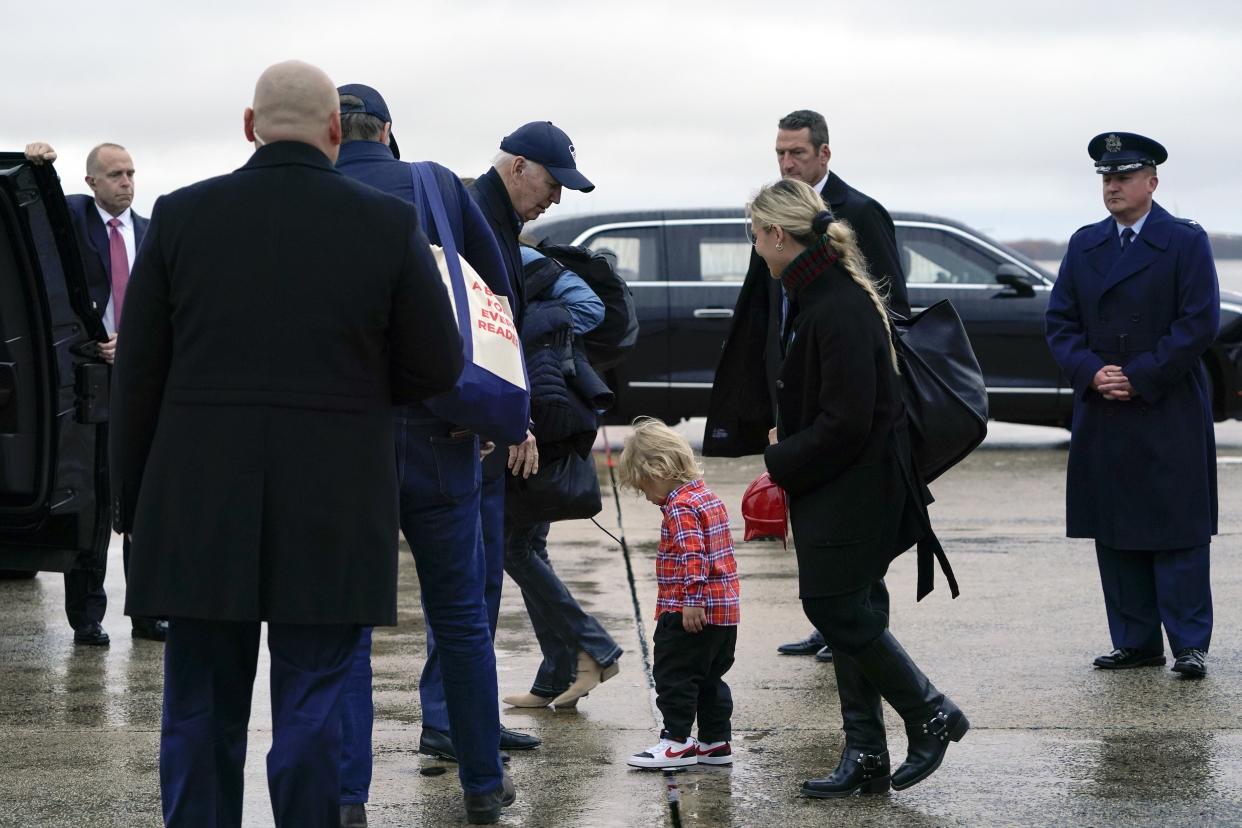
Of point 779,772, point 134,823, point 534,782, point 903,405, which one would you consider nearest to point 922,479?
point 903,405

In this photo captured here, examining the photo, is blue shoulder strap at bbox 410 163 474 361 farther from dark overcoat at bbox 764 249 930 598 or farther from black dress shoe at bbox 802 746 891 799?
black dress shoe at bbox 802 746 891 799

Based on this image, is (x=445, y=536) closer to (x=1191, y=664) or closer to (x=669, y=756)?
(x=669, y=756)

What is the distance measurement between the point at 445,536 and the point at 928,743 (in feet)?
4.61

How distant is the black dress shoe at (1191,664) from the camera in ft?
19.5

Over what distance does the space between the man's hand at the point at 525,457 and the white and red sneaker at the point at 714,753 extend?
0.92 metres

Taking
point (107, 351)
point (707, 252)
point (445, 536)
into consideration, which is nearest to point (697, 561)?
point (445, 536)

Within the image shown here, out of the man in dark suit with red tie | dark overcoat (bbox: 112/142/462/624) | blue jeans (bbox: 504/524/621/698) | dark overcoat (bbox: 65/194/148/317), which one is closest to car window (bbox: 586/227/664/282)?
→ the man in dark suit with red tie

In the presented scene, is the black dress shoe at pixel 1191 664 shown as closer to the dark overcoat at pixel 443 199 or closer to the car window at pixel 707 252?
the dark overcoat at pixel 443 199

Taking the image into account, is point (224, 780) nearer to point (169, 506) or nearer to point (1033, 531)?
point (169, 506)

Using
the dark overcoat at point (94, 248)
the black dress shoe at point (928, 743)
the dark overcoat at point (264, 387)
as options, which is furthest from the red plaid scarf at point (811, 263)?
the dark overcoat at point (94, 248)

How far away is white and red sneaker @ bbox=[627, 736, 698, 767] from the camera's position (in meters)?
4.88

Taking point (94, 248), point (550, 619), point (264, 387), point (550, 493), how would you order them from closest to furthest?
point (264, 387)
point (550, 493)
point (550, 619)
point (94, 248)

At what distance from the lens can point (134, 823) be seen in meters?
4.39

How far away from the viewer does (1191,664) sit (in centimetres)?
596
